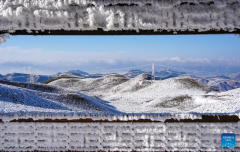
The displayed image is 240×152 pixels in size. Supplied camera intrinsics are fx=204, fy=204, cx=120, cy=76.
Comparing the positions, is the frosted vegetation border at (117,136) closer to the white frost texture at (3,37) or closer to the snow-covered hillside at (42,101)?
the snow-covered hillside at (42,101)

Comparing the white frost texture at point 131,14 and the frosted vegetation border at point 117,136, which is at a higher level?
the white frost texture at point 131,14

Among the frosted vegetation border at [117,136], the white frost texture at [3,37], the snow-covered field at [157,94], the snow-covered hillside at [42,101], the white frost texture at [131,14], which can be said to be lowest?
the snow-covered field at [157,94]

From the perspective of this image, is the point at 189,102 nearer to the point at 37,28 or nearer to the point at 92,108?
the point at 92,108

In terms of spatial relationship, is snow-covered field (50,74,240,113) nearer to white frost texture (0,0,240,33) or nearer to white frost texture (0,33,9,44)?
white frost texture (0,0,240,33)

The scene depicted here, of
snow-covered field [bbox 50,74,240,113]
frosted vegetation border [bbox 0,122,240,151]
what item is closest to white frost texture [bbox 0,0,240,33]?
frosted vegetation border [bbox 0,122,240,151]

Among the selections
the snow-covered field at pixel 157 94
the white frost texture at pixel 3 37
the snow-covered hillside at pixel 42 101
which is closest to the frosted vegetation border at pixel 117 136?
the snow-covered hillside at pixel 42 101

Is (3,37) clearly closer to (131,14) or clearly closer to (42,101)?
(131,14)
